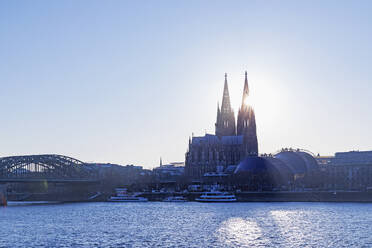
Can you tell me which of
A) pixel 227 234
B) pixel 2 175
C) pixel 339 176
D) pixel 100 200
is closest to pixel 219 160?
pixel 339 176

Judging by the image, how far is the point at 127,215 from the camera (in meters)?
77.6

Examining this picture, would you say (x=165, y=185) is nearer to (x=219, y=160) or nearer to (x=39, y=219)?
(x=219, y=160)

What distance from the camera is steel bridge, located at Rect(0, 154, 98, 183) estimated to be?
116 m

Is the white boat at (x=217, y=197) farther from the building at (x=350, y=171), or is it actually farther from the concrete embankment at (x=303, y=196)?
the building at (x=350, y=171)

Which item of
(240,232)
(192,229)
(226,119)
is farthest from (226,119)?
(240,232)

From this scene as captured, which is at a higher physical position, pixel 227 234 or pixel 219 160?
pixel 219 160

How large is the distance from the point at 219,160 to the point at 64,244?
353 feet

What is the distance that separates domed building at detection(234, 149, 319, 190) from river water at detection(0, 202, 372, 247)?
2140 inches

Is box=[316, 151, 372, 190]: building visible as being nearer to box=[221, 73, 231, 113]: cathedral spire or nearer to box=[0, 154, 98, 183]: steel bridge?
box=[221, 73, 231, 113]: cathedral spire

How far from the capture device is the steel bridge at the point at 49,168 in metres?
116

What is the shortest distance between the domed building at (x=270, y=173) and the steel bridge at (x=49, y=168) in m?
33.1

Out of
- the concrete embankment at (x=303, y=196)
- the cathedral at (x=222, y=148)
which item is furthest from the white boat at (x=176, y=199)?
the cathedral at (x=222, y=148)

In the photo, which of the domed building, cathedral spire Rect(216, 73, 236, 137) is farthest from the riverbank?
cathedral spire Rect(216, 73, 236, 137)

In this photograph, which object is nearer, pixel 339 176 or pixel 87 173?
pixel 87 173
